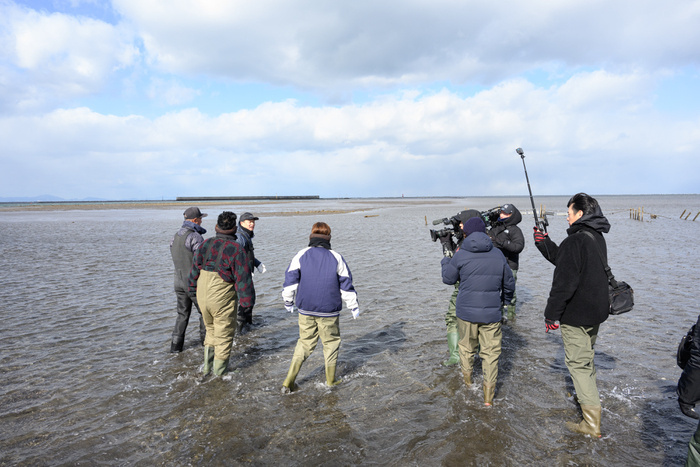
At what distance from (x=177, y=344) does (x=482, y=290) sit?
18.1 ft

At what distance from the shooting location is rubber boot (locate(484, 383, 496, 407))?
532 centimetres

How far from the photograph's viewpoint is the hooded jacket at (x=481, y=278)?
514 cm

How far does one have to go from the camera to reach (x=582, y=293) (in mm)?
4363

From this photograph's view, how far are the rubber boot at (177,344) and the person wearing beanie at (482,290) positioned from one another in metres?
5.02

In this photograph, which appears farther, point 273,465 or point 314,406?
point 314,406

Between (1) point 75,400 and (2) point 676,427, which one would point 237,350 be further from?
(2) point 676,427

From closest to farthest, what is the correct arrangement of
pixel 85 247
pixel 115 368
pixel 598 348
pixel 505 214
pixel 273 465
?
pixel 273 465
pixel 115 368
pixel 598 348
pixel 505 214
pixel 85 247

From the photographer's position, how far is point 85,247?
73.4 feet

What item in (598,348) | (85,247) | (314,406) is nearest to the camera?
(314,406)

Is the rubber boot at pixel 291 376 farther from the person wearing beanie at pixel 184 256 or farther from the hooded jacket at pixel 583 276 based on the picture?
→ the hooded jacket at pixel 583 276

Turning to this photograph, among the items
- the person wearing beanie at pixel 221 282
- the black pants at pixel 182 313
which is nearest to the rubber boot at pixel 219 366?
the person wearing beanie at pixel 221 282

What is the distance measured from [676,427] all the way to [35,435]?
7.97 metres

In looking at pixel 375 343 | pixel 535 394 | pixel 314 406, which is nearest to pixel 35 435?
pixel 314 406

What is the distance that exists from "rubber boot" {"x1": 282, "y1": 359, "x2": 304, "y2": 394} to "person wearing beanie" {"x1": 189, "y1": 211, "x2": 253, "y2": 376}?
1108 millimetres
